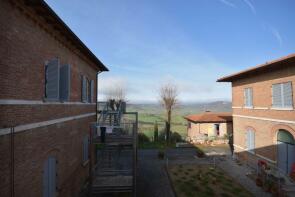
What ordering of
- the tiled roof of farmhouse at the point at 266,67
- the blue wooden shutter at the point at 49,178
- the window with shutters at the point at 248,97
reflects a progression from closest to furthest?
1. the blue wooden shutter at the point at 49,178
2. the tiled roof of farmhouse at the point at 266,67
3. the window with shutters at the point at 248,97

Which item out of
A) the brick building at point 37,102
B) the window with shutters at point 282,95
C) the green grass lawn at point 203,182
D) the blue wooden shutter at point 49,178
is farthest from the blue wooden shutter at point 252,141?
the blue wooden shutter at point 49,178

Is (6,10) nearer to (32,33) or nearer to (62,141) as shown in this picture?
(32,33)

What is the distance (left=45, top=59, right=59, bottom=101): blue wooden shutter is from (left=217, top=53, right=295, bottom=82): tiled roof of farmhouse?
36.1 feet

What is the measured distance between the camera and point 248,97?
17812mm

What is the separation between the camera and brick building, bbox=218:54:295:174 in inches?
518

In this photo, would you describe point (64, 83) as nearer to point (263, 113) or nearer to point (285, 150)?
point (285, 150)

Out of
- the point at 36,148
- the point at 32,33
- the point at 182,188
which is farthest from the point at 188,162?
the point at 32,33

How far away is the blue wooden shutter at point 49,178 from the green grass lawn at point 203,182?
660 centimetres

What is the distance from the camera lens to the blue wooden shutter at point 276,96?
13.9 m

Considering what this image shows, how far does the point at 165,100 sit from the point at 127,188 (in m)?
25.4

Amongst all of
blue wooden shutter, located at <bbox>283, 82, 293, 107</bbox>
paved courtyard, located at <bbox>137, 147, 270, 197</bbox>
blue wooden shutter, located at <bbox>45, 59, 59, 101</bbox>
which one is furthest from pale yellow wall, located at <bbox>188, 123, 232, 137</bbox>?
blue wooden shutter, located at <bbox>45, 59, 59, 101</bbox>

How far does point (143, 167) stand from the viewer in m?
18.4

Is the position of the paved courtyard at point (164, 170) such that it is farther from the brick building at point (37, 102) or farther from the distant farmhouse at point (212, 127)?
the distant farmhouse at point (212, 127)

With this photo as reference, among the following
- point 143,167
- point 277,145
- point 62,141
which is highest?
point 62,141
